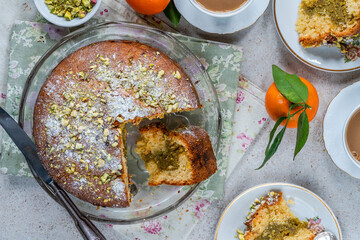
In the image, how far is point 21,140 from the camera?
192 cm

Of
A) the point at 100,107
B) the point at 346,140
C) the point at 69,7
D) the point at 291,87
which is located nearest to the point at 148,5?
the point at 69,7

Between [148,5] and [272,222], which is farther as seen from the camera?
[272,222]

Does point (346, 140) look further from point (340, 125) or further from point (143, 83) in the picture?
point (143, 83)

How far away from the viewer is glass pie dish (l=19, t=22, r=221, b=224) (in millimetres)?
2043

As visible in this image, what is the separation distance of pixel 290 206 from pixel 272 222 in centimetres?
15

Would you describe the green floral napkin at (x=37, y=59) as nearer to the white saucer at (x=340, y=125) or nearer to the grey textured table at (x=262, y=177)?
the grey textured table at (x=262, y=177)

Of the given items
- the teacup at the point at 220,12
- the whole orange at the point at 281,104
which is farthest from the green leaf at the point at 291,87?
the teacup at the point at 220,12

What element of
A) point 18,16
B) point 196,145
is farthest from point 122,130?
point 18,16

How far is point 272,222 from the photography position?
226 centimetres

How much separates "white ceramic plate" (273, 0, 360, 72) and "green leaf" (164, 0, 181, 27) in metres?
0.53

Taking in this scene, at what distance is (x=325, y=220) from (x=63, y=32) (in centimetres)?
178

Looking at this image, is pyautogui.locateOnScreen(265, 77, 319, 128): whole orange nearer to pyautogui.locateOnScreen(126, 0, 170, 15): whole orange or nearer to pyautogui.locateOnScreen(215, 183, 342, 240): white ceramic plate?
pyautogui.locateOnScreen(215, 183, 342, 240): white ceramic plate

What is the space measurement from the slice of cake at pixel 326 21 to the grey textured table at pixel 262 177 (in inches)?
6.3

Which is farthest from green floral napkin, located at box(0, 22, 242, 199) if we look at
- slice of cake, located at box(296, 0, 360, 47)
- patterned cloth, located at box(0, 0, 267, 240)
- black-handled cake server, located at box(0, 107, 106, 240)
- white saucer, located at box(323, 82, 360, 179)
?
white saucer, located at box(323, 82, 360, 179)
